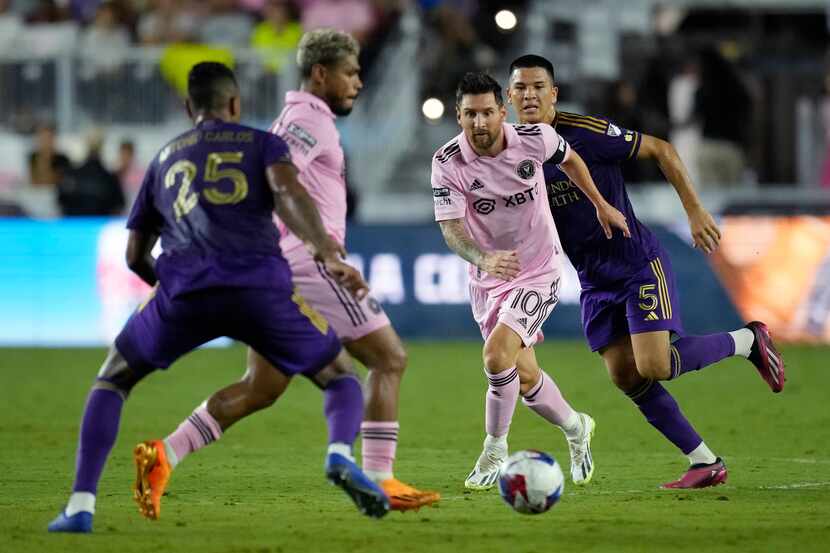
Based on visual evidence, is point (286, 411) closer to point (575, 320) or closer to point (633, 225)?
point (633, 225)

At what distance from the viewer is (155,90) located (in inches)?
830

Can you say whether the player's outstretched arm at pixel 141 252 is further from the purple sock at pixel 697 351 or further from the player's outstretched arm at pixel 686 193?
the purple sock at pixel 697 351

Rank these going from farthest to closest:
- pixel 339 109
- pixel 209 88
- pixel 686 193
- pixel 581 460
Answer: pixel 581 460 → pixel 686 193 → pixel 339 109 → pixel 209 88

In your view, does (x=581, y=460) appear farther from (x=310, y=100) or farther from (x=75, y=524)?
(x=75, y=524)

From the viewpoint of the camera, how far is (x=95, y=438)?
7.16 m

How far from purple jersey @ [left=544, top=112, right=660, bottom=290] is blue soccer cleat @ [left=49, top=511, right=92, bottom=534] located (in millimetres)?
3565

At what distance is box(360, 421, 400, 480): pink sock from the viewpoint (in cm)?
775

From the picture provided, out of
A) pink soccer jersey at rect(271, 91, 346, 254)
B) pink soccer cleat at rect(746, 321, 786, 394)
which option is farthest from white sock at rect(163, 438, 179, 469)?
pink soccer cleat at rect(746, 321, 786, 394)

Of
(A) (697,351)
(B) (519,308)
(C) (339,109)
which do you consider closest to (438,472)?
(B) (519,308)

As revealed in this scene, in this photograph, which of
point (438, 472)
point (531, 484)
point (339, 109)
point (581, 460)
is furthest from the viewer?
point (438, 472)

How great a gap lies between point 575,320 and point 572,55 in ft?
18.5

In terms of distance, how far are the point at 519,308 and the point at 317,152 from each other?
1.87 m

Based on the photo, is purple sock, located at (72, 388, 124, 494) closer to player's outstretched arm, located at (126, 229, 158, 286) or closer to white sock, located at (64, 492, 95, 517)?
white sock, located at (64, 492, 95, 517)

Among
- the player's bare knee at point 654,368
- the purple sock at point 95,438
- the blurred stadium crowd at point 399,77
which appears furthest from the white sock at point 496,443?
the blurred stadium crowd at point 399,77
